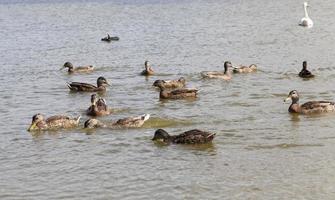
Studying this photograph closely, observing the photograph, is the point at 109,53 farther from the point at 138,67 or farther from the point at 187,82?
the point at 187,82

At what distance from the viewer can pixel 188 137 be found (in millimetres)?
14023

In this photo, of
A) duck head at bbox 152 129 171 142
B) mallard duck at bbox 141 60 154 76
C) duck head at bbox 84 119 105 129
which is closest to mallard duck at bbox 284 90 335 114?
duck head at bbox 152 129 171 142

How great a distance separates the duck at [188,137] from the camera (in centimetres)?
1401

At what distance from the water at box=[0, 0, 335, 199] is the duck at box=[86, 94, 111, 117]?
270 millimetres

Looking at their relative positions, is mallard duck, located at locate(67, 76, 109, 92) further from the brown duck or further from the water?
the brown duck

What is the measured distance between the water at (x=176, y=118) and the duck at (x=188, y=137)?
170mm

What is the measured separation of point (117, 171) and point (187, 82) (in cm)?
996

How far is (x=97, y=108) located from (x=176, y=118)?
2043 millimetres

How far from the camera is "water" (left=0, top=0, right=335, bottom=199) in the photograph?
11.7 metres

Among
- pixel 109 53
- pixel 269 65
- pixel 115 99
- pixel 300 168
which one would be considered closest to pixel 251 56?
pixel 269 65

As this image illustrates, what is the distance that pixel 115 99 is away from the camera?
776 inches

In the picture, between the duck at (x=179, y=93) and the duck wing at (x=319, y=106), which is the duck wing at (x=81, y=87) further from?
the duck wing at (x=319, y=106)

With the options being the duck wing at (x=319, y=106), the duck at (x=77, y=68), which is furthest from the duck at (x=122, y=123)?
the duck at (x=77, y=68)

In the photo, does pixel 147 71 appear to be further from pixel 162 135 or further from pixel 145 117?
pixel 162 135
